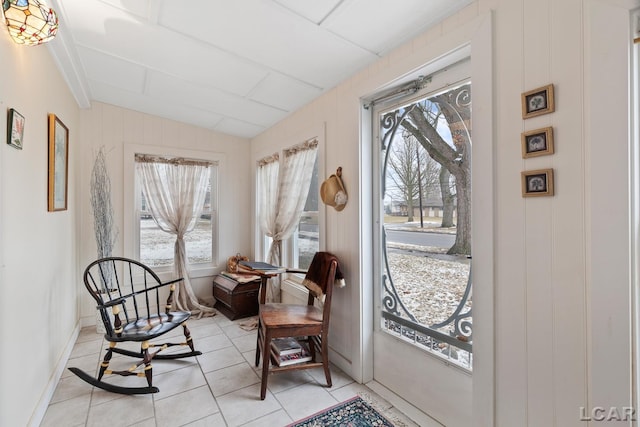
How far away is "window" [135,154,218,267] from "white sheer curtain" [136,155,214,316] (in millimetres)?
25

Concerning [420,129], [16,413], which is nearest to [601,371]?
[420,129]

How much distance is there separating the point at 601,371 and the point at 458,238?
77cm

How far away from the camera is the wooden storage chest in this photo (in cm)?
341

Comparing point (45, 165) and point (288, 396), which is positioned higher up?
point (45, 165)

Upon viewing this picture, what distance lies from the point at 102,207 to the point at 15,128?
1.90 metres

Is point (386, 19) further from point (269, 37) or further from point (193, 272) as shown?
point (193, 272)

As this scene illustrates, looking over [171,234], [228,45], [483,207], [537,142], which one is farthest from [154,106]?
[537,142]

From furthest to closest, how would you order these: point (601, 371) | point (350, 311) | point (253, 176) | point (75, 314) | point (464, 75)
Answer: point (253, 176)
point (75, 314)
point (350, 311)
point (464, 75)
point (601, 371)

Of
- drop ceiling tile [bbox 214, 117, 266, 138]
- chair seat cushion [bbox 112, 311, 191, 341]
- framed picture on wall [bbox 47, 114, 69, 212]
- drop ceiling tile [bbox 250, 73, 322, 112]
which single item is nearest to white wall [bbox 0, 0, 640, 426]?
framed picture on wall [bbox 47, 114, 69, 212]

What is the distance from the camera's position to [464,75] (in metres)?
1.60

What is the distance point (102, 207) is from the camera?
3.13 metres

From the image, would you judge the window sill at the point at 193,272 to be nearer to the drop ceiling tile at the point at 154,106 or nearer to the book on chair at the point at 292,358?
the drop ceiling tile at the point at 154,106

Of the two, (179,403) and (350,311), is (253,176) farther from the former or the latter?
(179,403)

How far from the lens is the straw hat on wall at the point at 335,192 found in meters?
2.26
